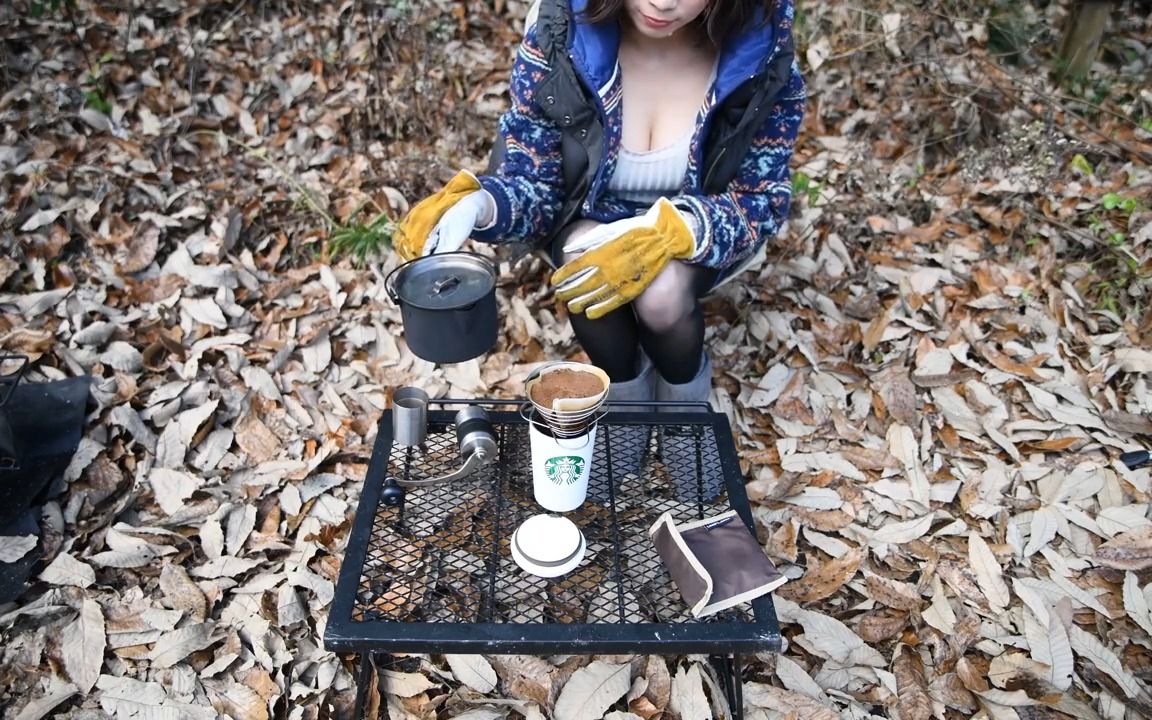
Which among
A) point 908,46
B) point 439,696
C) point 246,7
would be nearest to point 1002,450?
point 439,696

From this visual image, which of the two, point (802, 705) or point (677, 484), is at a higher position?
point (677, 484)

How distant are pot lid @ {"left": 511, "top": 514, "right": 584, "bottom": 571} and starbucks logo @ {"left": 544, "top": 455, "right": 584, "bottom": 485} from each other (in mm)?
94

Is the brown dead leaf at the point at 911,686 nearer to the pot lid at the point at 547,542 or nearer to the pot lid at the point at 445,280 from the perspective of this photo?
the pot lid at the point at 547,542

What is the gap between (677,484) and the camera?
7.25ft

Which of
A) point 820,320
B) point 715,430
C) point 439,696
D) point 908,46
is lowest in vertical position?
point 439,696

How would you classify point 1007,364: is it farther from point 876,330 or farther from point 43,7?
point 43,7

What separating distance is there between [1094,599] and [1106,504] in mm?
377

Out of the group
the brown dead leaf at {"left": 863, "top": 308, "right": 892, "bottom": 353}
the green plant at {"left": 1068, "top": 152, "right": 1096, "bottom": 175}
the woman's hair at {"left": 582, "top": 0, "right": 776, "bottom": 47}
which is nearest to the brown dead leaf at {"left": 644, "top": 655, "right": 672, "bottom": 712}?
the brown dead leaf at {"left": 863, "top": 308, "right": 892, "bottom": 353}

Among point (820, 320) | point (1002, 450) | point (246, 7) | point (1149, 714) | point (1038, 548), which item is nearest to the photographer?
point (1149, 714)

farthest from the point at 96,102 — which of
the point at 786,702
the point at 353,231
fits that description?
the point at 786,702

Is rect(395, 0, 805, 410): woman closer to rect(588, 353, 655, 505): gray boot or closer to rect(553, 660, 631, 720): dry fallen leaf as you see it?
rect(588, 353, 655, 505): gray boot

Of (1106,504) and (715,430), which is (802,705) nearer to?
(715,430)

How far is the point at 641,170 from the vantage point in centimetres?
250

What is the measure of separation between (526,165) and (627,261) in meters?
0.60
